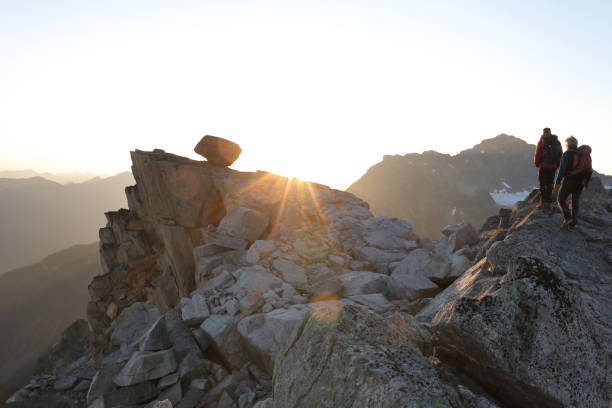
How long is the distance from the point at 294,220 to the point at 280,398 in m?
13.3

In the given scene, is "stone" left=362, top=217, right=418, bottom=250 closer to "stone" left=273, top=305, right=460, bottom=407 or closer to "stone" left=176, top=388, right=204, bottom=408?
"stone" left=176, top=388, right=204, bottom=408

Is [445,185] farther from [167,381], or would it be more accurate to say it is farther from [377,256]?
[167,381]

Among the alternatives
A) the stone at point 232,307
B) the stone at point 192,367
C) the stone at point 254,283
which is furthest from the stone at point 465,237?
the stone at point 192,367

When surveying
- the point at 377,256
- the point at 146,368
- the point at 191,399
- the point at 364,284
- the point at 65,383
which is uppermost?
the point at 364,284

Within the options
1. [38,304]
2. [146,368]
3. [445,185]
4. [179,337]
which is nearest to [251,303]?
[179,337]

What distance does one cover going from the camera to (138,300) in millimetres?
25203

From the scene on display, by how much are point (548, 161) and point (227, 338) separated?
1146 centimetres

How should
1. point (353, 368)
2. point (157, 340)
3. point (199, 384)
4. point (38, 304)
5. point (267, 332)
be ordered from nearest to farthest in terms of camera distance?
1. point (353, 368)
2. point (199, 384)
3. point (267, 332)
4. point (157, 340)
5. point (38, 304)

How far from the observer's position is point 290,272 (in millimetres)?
11891

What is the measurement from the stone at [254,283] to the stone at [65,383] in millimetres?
5583

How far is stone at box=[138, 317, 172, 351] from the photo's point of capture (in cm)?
796

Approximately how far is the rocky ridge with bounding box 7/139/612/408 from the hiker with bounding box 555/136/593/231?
1.39 feet

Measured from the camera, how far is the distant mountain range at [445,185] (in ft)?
359

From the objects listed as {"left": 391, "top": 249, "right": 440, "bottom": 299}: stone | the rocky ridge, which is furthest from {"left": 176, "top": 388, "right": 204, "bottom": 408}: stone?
{"left": 391, "top": 249, "right": 440, "bottom": 299}: stone
